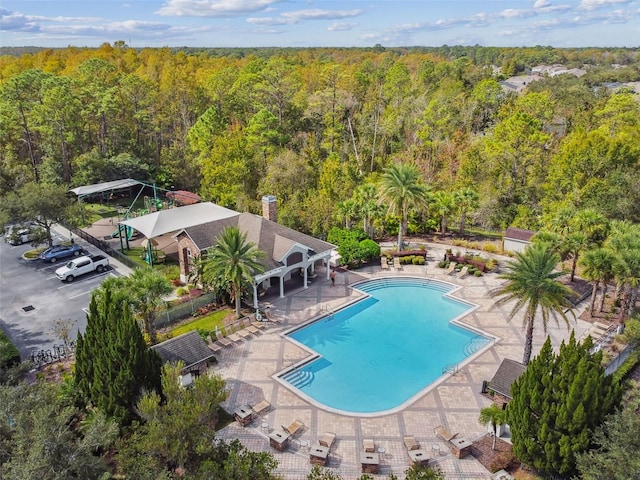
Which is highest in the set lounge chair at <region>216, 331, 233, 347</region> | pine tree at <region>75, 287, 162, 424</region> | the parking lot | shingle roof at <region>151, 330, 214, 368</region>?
pine tree at <region>75, 287, 162, 424</region>

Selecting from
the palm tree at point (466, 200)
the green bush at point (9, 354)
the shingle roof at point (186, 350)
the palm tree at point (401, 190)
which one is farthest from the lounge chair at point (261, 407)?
the palm tree at point (466, 200)

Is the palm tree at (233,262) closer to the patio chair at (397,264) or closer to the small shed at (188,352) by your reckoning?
the small shed at (188,352)

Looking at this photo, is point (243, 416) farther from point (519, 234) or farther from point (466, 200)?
point (519, 234)

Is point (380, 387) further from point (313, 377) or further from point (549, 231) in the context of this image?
point (549, 231)

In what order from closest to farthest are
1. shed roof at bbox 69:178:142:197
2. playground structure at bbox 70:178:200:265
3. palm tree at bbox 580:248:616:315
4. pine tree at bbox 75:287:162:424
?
1. pine tree at bbox 75:287:162:424
2. palm tree at bbox 580:248:616:315
3. playground structure at bbox 70:178:200:265
4. shed roof at bbox 69:178:142:197

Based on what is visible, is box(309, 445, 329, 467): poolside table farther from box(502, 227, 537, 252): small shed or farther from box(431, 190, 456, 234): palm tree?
box(431, 190, 456, 234): palm tree

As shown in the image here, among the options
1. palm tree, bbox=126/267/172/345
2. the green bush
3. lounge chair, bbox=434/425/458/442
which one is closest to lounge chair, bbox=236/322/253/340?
palm tree, bbox=126/267/172/345

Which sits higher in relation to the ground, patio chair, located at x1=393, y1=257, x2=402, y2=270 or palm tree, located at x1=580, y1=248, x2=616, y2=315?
palm tree, located at x1=580, y1=248, x2=616, y2=315

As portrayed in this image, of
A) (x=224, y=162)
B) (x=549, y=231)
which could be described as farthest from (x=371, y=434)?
(x=224, y=162)
